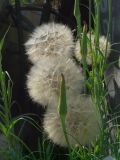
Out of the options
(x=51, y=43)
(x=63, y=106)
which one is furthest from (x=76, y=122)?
(x=51, y=43)

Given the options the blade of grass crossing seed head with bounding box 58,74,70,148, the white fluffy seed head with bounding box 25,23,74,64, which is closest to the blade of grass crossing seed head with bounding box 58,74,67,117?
the blade of grass crossing seed head with bounding box 58,74,70,148

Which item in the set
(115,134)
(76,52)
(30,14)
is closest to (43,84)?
(76,52)

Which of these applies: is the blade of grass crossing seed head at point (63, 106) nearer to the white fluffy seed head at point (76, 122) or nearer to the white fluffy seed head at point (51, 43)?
the white fluffy seed head at point (76, 122)

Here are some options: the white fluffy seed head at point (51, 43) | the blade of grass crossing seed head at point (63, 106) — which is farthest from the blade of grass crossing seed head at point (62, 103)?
the white fluffy seed head at point (51, 43)

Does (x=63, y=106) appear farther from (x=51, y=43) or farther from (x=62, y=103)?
(x=51, y=43)

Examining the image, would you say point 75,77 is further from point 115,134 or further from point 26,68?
point 26,68

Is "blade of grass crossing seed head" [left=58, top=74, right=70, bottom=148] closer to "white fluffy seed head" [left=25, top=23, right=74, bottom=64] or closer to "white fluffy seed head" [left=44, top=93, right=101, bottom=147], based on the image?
"white fluffy seed head" [left=44, top=93, right=101, bottom=147]
